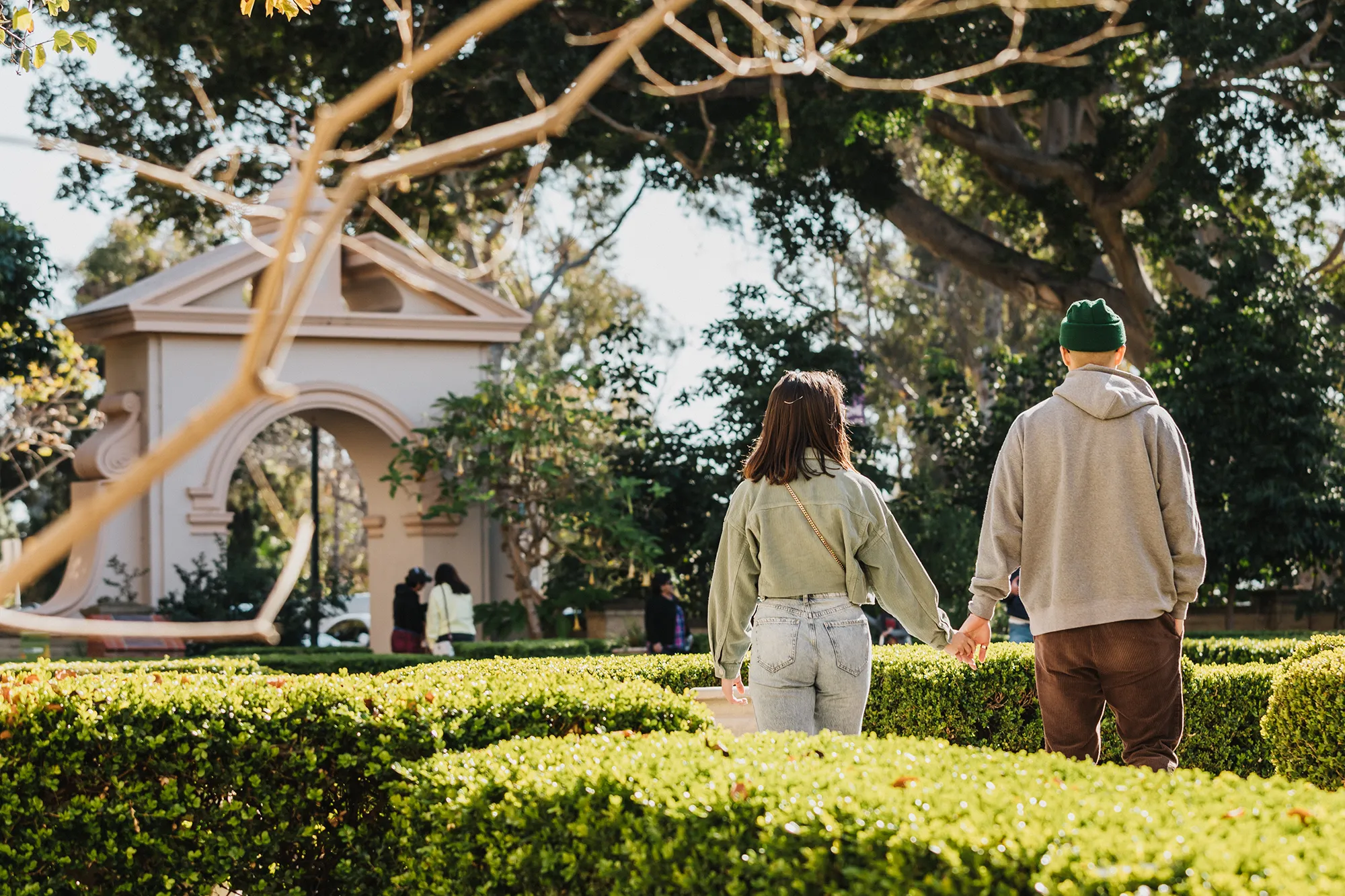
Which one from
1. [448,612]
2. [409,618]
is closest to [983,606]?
[448,612]

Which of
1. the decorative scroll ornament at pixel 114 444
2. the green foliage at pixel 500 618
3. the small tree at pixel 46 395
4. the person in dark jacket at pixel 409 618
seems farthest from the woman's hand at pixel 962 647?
the small tree at pixel 46 395

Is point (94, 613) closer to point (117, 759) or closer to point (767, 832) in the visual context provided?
point (117, 759)

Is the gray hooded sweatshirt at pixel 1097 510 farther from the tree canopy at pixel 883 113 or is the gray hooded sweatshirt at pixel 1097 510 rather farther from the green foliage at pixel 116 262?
the green foliage at pixel 116 262

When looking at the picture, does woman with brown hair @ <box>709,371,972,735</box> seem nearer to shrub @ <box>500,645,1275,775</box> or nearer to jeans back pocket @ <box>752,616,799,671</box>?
jeans back pocket @ <box>752,616,799,671</box>

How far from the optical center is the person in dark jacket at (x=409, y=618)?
15.7m

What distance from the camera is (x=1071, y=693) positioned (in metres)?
4.74

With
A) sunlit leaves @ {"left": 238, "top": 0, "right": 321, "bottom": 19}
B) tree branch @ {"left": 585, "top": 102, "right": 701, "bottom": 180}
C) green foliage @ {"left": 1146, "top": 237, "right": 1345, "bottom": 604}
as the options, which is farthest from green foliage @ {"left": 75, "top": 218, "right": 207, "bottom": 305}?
sunlit leaves @ {"left": 238, "top": 0, "right": 321, "bottom": 19}

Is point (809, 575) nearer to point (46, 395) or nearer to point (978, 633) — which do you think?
point (978, 633)

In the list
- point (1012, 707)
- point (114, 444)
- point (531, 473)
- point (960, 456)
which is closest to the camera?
point (1012, 707)

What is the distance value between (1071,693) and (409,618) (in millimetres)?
11852

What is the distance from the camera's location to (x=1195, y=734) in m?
8.09

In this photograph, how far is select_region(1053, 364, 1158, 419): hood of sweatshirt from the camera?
4.70 m

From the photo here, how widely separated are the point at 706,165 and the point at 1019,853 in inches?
672

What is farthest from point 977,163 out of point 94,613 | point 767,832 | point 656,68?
point 767,832
